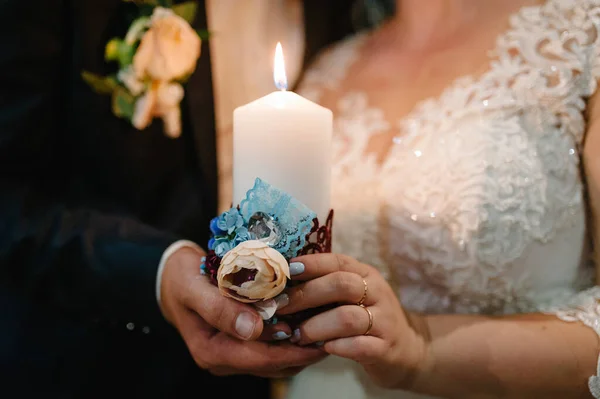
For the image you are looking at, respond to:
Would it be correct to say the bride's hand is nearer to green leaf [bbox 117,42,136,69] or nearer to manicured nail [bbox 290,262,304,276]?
manicured nail [bbox 290,262,304,276]

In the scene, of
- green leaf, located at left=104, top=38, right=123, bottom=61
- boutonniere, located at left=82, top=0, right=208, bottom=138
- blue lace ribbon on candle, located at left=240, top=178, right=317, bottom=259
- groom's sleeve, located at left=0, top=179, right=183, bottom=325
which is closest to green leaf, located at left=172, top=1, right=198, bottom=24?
boutonniere, located at left=82, top=0, right=208, bottom=138

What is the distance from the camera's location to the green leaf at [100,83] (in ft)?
2.76

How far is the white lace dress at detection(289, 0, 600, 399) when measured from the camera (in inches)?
31.7

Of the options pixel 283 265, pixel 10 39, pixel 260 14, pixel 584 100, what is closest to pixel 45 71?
pixel 10 39

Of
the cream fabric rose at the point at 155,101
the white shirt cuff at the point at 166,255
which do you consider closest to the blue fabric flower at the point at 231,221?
the white shirt cuff at the point at 166,255

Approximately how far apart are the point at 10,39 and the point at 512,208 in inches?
33.0

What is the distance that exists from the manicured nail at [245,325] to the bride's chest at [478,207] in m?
0.41

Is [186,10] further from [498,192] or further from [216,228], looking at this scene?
[498,192]

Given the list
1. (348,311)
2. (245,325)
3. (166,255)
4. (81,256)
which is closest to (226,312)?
(245,325)

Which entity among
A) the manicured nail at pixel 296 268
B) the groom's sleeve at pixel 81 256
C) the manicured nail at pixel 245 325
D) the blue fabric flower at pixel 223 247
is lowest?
the groom's sleeve at pixel 81 256

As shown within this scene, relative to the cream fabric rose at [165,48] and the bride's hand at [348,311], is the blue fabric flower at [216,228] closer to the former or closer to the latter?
the bride's hand at [348,311]

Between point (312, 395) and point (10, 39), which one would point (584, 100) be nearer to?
point (312, 395)

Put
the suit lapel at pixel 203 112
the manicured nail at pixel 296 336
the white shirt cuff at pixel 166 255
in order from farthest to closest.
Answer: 1. the suit lapel at pixel 203 112
2. the white shirt cuff at pixel 166 255
3. the manicured nail at pixel 296 336

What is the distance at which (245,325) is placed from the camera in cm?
52
